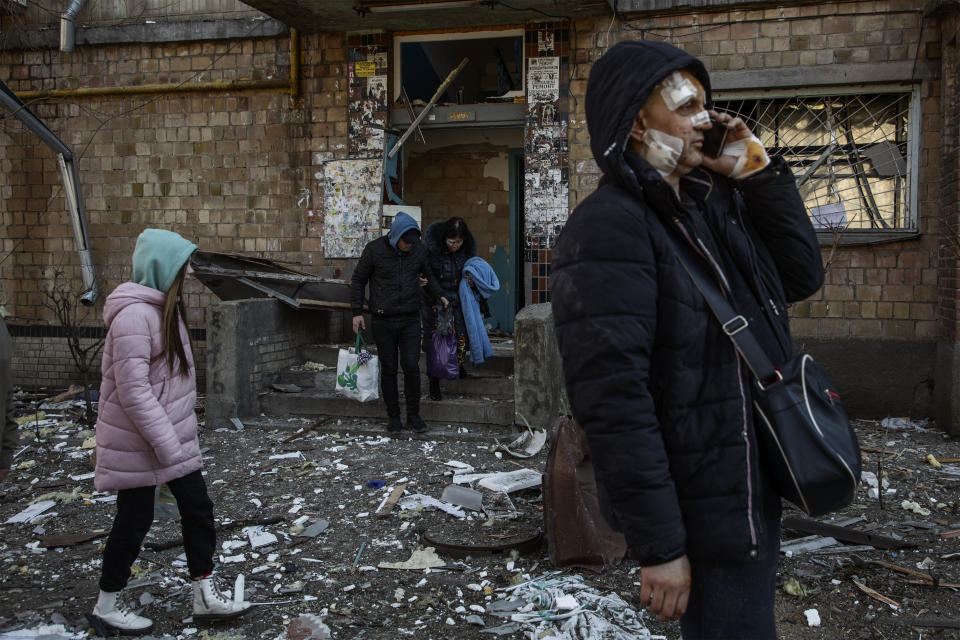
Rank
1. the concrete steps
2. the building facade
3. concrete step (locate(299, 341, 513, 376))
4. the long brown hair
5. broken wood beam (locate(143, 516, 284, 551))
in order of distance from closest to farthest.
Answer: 1. the long brown hair
2. broken wood beam (locate(143, 516, 284, 551))
3. the concrete steps
4. the building facade
5. concrete step (locate(299, 341, 513, 376))

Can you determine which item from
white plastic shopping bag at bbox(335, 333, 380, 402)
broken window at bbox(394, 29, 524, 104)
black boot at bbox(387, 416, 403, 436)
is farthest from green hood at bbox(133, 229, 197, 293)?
broken window at bbox(394, 29, 524, 104)

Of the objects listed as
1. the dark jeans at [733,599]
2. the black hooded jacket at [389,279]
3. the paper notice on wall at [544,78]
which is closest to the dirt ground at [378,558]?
the black hooded jacket at [389,279]

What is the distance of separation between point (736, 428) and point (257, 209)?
29.8ft

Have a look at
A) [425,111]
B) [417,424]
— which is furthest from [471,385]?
[425,111]

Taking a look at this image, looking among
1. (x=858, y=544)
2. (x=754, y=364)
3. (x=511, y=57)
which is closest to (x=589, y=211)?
(x=754, y=364)

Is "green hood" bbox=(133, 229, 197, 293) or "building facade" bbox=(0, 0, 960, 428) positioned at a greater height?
"building facade" bbox=(0, 0, 960, 428)

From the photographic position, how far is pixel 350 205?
9.48 m

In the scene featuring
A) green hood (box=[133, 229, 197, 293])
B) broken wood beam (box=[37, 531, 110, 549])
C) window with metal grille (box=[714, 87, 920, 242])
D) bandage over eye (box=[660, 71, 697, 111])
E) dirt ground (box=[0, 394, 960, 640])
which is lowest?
broken wood beam (box=[37, 531, 110, 549])

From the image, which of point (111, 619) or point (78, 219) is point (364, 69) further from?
point (111, 619)

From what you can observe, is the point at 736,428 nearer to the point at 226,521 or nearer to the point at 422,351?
the point at 226,521

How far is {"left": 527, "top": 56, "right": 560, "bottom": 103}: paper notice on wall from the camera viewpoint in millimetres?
8875

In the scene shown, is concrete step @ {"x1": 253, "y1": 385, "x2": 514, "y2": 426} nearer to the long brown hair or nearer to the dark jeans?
the long brown hair

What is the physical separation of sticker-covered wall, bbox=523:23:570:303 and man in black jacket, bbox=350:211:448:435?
6.68 ft

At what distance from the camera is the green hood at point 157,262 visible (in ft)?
11.5
